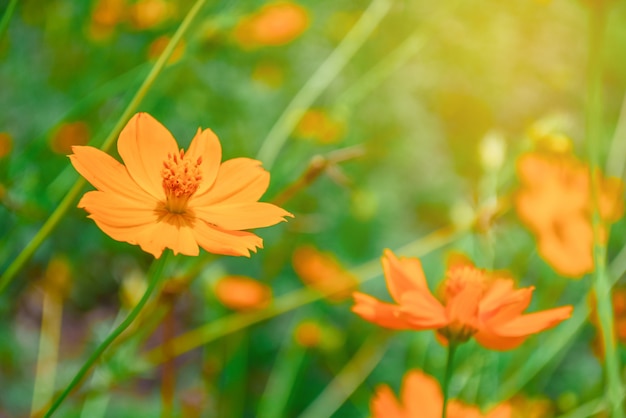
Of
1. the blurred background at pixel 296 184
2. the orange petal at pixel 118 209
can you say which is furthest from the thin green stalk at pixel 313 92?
the orange petal at pixel 118 209

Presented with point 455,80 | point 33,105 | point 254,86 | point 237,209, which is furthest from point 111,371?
point 455,80

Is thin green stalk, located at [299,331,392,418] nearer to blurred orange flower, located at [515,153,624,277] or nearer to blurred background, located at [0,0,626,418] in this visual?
blurred background, located at [0,0,626,418]

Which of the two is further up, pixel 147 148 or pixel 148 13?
pixel 148 13

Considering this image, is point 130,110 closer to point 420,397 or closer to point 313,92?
point 420,397

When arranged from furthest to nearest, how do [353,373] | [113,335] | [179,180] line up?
[353,373] < [179,180] < [113,335]

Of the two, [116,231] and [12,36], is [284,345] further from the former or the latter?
[116,231]

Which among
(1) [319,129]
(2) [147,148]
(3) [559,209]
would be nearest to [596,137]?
(2) [147,148]
